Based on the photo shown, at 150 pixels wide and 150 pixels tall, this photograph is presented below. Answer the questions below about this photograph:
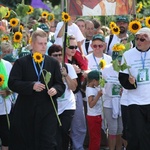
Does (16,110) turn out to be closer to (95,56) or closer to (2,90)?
(2,90)

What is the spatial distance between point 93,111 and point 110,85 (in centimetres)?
53

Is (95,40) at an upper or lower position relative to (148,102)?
upper

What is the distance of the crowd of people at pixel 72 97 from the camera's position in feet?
32.6

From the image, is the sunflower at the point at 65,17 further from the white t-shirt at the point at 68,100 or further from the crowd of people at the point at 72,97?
the white t-shirt at the point at 68,100

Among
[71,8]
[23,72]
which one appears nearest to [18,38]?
[71,8]

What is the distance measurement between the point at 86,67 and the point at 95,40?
66cm

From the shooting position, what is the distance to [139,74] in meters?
10.6

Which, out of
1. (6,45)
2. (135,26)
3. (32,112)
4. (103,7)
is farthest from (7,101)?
(103,7)

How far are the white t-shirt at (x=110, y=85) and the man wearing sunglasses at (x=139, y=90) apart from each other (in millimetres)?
1077

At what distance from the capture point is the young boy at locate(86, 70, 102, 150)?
11.8 m

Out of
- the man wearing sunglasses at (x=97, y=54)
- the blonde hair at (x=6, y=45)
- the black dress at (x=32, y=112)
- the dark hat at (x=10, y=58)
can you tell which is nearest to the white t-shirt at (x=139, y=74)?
the black dress at (x=32, y=112)

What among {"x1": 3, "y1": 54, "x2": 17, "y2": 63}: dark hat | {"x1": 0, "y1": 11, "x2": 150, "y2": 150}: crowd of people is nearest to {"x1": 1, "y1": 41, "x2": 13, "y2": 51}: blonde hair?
{"x1": 0, "y1": 11, "x2": 150, "y2": 150}: crowd of people

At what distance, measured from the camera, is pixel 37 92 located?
9883mm

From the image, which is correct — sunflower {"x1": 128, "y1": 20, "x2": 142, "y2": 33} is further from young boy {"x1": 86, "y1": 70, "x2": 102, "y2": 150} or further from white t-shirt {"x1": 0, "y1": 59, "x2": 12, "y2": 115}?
white t-shirt {"x1": 0, "y1": 59, "x2": 12, "y2": 115}
